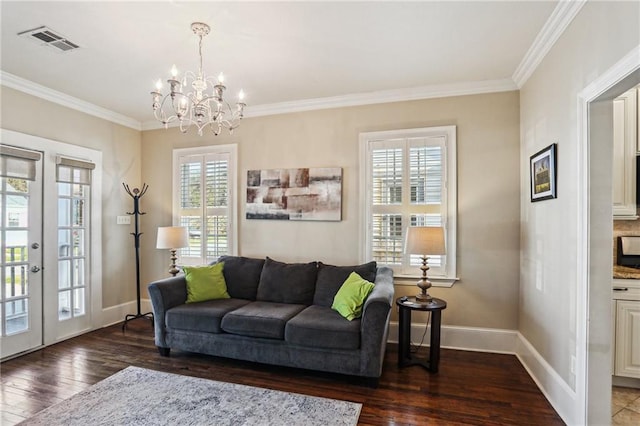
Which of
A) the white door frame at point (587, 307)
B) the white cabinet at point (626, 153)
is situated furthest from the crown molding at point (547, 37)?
the white cabinet at point (626, 153)

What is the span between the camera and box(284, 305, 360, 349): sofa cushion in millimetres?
2848

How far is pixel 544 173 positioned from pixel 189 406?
131 inches

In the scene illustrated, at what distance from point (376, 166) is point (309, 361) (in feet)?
7.21

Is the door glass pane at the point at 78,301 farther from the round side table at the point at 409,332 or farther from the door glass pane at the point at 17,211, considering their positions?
the round side table at the point at 409,332

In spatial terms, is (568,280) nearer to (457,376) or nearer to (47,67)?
(457,376)

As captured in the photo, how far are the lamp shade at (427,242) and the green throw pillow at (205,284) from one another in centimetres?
215

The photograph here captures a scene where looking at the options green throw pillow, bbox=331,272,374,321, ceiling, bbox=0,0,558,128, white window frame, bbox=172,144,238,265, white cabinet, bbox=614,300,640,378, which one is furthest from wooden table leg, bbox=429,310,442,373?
white window frame, bbox=172,144,238,265

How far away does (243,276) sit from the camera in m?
3.93

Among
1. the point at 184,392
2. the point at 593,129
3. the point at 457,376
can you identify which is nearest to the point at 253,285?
the point at 184,392

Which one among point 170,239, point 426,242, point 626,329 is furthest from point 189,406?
point 626,329

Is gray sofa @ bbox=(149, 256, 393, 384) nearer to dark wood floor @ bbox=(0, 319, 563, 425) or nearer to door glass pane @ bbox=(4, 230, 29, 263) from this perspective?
dark wood floor @ bbox=(0, 319, 563, 425)

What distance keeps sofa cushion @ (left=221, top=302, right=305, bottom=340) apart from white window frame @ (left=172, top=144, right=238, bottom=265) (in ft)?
4.37

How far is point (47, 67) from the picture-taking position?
324cm

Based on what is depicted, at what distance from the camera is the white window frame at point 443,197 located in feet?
11.9
